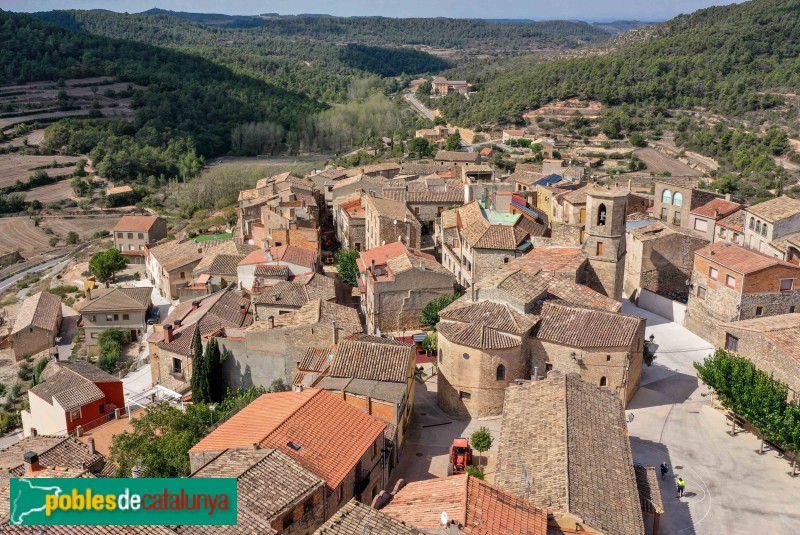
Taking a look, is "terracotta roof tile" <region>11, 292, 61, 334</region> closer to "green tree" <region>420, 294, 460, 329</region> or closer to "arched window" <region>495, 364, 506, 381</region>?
"green tree" <region>420, 294, 460, 329</region>

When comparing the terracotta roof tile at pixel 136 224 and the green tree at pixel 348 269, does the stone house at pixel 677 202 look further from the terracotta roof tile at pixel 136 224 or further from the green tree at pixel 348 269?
the terracotta roof tile at pixel 136 224

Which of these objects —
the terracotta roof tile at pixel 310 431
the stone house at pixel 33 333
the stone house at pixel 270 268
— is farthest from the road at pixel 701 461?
the stone house at pixel 33 333

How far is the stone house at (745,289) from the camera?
1331 inches

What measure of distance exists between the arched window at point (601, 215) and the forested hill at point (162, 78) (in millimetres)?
96595

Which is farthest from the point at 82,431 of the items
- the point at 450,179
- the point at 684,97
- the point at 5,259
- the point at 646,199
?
the point at 684,97

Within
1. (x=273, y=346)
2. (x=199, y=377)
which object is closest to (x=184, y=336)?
(x=199, y=377)

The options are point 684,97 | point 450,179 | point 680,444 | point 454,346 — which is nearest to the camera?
point 680,444

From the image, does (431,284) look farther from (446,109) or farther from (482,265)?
(446,109)

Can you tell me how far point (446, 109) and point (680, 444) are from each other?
104 meters

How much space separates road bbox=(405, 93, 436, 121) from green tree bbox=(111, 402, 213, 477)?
105384 millimetres

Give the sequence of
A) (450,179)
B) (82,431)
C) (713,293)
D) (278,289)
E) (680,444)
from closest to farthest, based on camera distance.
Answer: (680,444) < (82,431) < (713,293) < (278,289) < (450,179)

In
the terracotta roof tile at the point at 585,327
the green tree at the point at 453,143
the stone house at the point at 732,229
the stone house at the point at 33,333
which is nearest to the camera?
the terracotta roof tile at the point at 585,327

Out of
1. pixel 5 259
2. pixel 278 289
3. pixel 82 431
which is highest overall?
pixel 278 289

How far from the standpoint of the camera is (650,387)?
100 feet
